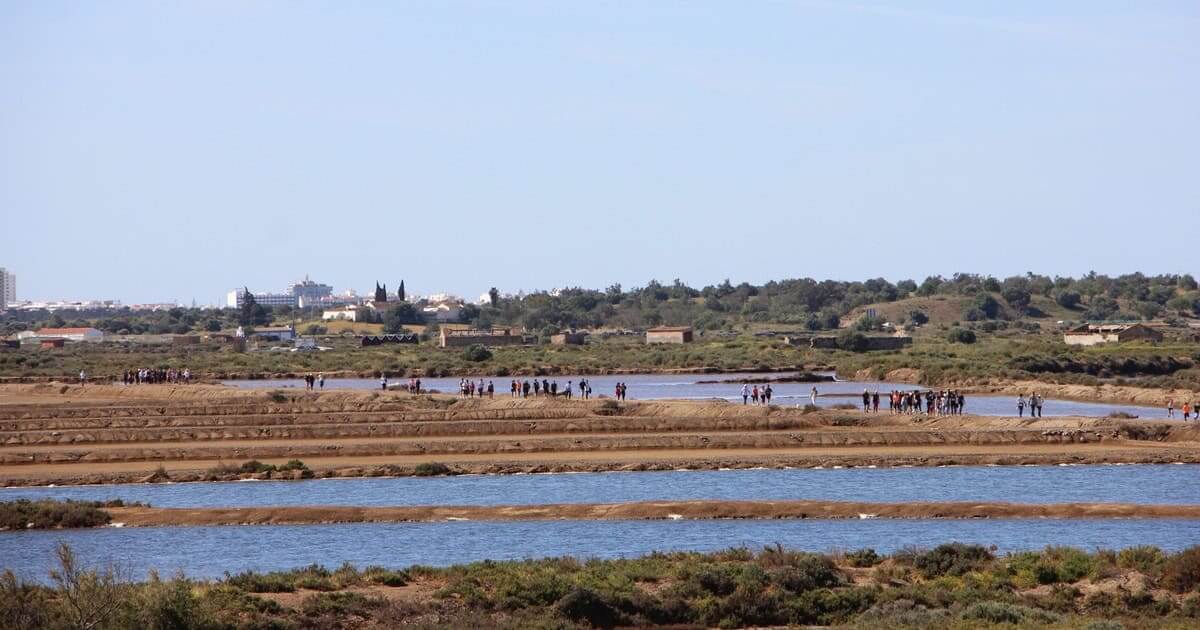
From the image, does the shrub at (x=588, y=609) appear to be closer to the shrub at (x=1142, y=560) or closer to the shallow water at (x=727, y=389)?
the shrub at (x=1142, y=560)

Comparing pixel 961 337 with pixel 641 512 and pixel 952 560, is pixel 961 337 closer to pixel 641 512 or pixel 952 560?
pixel 641 512

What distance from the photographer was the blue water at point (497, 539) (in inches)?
1188

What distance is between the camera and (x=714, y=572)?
2491 cm

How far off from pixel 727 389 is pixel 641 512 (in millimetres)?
51152

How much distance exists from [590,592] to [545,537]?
919 centimetres

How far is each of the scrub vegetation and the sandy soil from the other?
1809 cm

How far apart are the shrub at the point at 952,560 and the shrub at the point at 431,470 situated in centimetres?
2011

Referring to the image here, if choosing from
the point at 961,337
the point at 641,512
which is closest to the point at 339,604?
the point at 641,512

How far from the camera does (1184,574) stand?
24.4 m

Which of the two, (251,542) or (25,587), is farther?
(251,542)

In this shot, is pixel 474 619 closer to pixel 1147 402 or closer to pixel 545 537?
pixel 545 537

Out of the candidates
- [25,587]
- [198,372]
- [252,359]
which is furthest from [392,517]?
[252,359]

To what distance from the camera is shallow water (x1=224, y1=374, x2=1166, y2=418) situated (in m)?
68.2

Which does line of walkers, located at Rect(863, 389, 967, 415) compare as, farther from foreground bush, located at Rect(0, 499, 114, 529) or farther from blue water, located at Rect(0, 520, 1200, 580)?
foreground bush, located at Rect(0, 499, 114, 529)
